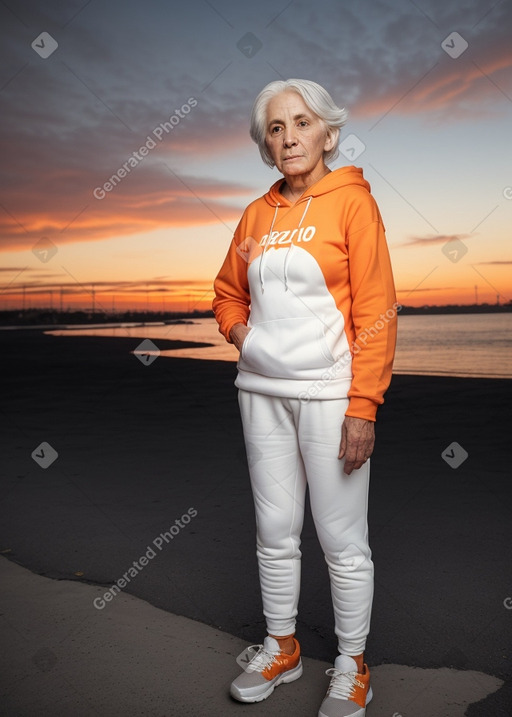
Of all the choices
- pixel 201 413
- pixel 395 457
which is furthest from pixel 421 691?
pixel 201 413

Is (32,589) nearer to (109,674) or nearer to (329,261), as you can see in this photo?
(109,674)

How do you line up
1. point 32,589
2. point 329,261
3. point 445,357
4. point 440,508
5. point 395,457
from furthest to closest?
point 445,357, point 395,457, point 440,508, point 32,589, point 329,261

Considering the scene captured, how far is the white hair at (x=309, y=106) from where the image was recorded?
2.14m

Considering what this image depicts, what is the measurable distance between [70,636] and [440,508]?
96.0 inches

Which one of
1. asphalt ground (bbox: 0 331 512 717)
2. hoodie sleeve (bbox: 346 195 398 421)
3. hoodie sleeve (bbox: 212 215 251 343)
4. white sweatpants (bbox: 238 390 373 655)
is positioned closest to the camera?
hoodie sleeve (bbox: 346 195 398 421)

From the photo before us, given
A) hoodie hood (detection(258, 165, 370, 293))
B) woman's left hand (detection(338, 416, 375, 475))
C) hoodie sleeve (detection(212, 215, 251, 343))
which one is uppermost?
hoodie hood (detection(258, 165, 370, 293))

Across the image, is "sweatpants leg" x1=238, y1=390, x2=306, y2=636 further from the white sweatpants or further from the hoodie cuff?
the hoodie cuff

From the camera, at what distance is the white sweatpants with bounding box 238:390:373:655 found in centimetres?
216

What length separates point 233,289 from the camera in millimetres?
2555

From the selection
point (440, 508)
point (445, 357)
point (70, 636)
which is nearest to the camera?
point (70, 636)

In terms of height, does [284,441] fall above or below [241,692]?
above

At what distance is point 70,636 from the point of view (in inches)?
104

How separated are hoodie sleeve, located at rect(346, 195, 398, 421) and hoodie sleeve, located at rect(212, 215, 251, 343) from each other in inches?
18.8

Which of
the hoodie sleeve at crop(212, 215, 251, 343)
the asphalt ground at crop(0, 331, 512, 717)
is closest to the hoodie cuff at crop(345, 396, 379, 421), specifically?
the hoodie sleeve at crop(212, 215, 251, 343)
